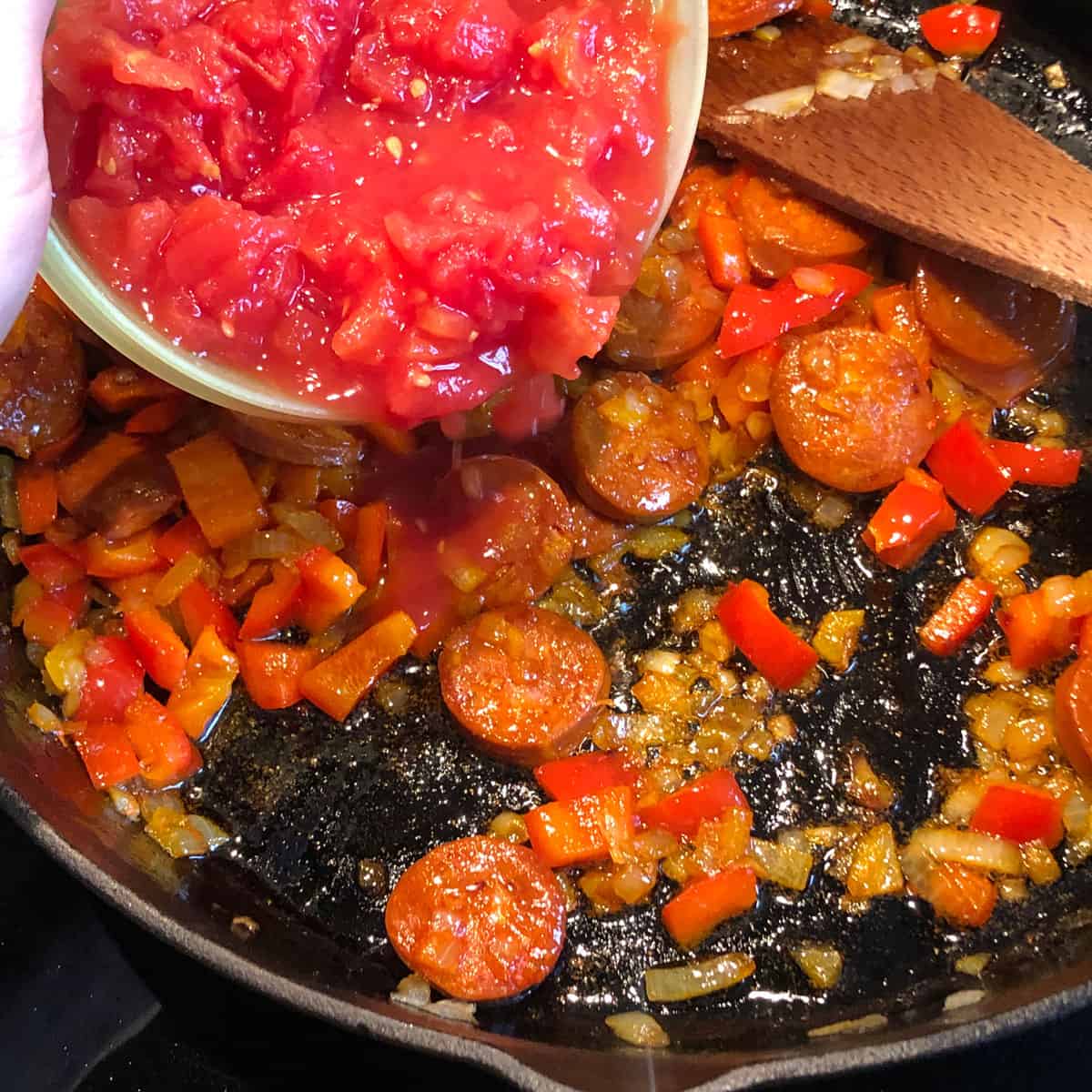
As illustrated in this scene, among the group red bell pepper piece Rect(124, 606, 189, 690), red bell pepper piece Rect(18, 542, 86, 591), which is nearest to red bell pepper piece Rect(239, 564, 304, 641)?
red bell pepper piece Rect(124, 606, 189, 690)

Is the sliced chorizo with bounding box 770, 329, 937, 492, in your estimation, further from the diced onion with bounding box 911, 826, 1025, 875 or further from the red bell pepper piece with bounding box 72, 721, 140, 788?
the red bell pepper piece with bounding box 72, 721, 140, 788

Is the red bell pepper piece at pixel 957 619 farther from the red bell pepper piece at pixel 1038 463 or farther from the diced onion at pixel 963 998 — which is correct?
the diced onion at pixel 963 998

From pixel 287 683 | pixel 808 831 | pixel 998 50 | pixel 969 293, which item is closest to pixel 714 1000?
pixel 808 831

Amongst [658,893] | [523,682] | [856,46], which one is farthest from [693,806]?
[856,46]

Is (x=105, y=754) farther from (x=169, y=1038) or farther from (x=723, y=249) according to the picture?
(x=723, y=249)

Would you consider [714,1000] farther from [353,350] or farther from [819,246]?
[819,246]

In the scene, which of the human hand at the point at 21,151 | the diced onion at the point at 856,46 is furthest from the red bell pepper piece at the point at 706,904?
the diced onion at the point at 856,46
